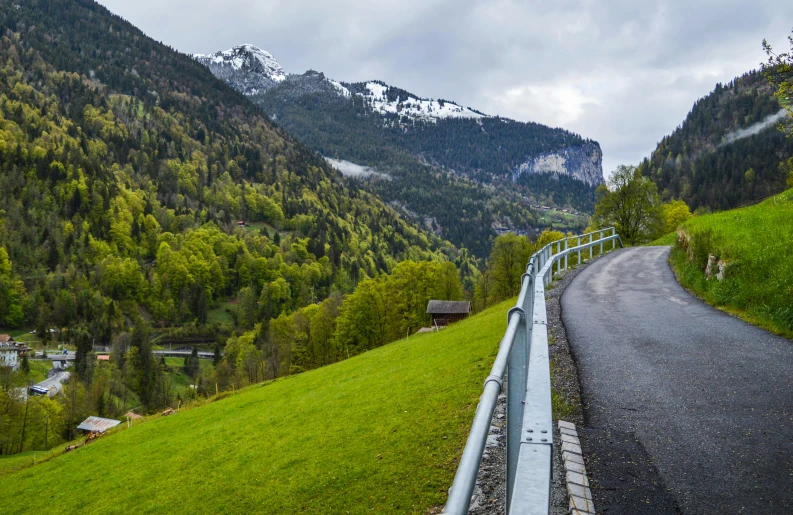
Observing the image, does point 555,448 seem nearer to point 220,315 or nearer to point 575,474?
point 575,474

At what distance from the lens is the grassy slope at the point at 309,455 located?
8539 mm

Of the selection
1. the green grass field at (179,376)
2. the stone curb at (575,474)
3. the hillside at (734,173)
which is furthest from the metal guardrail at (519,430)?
the hillside at (734,173)

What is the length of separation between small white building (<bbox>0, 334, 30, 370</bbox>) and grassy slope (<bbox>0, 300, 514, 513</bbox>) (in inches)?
4684

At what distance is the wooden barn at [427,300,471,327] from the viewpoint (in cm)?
6462

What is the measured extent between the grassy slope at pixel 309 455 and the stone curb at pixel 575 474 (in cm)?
229

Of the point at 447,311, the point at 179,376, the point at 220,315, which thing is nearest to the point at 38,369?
the point at 179,376

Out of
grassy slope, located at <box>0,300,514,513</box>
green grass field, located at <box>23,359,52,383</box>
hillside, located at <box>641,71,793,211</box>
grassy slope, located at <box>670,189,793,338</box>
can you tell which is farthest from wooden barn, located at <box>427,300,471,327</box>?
hillside, located at <box>641,71,793,211</box>

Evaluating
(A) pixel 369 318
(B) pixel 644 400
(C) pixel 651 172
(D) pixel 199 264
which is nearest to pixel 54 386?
(D) pixel 199 264

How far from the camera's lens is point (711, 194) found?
528ft

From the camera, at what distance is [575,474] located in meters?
5.00

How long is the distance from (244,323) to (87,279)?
5175cm

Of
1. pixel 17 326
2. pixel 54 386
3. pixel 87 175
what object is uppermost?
pixel 87 175

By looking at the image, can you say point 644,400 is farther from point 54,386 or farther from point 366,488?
point 54,386

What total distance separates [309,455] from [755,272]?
12.6m
